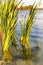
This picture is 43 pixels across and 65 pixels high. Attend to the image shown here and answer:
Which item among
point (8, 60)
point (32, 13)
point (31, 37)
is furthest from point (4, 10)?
point (31, 37)

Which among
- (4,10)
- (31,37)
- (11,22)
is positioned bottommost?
(31,37)

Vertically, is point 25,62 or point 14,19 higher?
point 14,19

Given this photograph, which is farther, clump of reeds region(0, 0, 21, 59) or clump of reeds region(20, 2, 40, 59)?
clump of reeds region(20, 2, 40, 59)

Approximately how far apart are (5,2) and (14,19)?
10.0 inches

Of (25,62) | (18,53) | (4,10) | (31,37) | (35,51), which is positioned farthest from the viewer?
(31,37)

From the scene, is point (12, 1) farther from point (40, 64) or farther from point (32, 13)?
point (40, 64)

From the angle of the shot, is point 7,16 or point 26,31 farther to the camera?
point 26,31

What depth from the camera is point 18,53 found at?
3004 millimetres

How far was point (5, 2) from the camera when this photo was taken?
8.46 ft

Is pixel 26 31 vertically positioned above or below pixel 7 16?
below

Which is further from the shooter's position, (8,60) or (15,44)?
(15,44)

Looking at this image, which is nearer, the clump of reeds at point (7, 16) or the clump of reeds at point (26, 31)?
the clump of reeds at point (7, 16)

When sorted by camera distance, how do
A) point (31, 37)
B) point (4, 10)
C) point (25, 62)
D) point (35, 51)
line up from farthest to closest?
point (31, 37)
point (35, 51)
point (25, 62)
point (4, 10)

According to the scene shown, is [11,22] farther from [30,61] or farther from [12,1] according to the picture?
[30,61]
